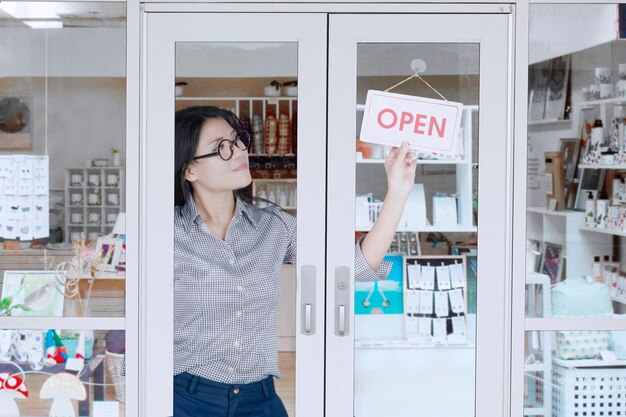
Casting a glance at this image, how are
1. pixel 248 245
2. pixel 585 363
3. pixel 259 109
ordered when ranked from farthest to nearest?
pixel 585 363 → pixel 248 245 → pixel 259 109

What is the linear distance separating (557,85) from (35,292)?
2.28 m

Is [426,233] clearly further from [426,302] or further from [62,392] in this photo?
[62,392]

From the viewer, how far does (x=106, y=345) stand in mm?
3367

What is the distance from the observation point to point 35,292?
337cm

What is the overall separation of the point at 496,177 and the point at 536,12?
Answer: 2.23ft

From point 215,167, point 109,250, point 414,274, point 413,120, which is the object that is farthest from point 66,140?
point 414,274

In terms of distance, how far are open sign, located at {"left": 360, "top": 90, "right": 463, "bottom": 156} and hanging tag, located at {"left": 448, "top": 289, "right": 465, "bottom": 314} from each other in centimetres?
57

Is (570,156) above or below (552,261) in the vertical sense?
above

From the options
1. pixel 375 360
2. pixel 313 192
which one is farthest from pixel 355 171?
pixel 375 360

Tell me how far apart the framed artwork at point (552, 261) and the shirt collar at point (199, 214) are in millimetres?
Answer: 1178

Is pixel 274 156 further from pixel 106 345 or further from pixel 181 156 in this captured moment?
pixel 106 345

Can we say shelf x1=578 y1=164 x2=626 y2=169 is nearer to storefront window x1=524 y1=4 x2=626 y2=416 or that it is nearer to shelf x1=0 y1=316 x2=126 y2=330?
Answer: storefront window x1=524 y1=4 x2=626 y2=416

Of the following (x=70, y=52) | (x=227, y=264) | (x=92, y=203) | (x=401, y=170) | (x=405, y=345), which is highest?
(x=70, y=52)

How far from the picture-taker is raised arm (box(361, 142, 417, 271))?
3.30 metres
